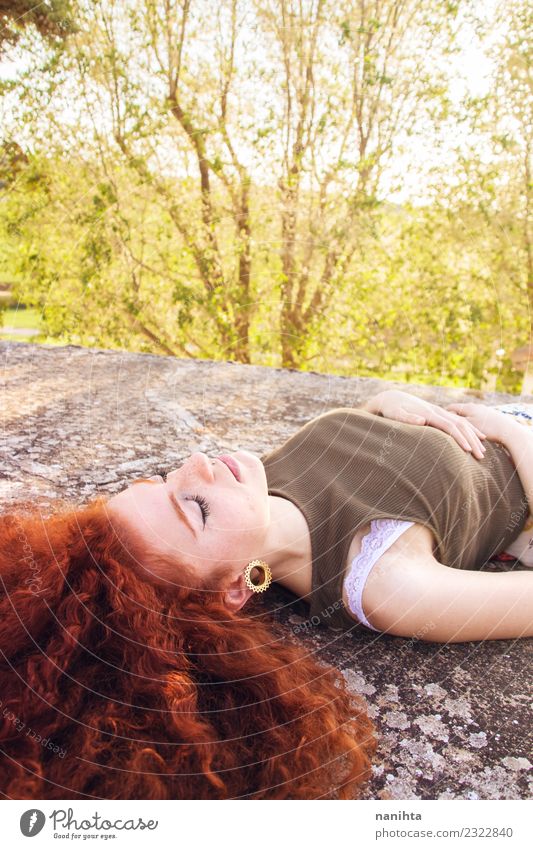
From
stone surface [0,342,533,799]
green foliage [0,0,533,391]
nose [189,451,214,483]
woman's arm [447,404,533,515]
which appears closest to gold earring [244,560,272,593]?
stone surface [0,342,533,799]

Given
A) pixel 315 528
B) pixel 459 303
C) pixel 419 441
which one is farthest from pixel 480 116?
pixel 315 528

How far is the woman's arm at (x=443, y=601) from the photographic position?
1.36 meters

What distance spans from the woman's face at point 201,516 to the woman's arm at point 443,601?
30 centimetres

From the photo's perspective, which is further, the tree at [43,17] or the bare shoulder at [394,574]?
the tree at [43,17]

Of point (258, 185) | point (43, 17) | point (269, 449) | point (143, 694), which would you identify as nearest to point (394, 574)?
point (143, 694)

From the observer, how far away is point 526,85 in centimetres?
359

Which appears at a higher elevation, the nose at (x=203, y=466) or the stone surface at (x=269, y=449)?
the nose at (x=203, y=466)

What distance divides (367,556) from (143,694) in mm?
594

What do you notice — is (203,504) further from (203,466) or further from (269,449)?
(269,449)

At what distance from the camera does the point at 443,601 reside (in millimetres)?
1361

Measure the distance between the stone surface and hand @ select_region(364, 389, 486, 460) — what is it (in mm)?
567

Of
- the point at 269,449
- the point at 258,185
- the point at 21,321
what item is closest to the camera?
the point at 269,449

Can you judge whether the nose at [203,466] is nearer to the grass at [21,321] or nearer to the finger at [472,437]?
the finger at [472,437]

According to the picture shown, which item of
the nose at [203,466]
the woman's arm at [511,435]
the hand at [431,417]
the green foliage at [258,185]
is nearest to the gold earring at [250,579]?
the nose at [203,466]
